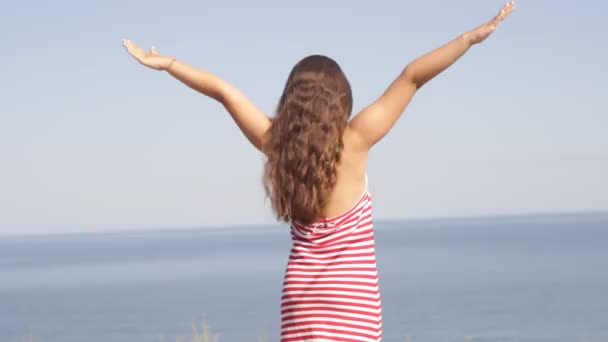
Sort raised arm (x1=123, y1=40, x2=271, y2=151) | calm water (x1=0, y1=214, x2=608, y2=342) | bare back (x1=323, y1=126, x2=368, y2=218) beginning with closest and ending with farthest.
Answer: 1. bare back (x1=323, y1=126, x2=368, y2=218)
2. raised arm (x1=123, y1=40, x2=271, y2=151)
3. calm water (x1=0, y1=214, x2=608, y2=342)

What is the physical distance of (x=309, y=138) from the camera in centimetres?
303

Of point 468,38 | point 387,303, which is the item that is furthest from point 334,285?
point 387,303

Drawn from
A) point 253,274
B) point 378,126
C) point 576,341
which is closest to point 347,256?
point 378,126

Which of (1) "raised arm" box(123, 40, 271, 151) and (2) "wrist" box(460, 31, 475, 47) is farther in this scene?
(1) "raised arm" box(123, 40, 271, 151)

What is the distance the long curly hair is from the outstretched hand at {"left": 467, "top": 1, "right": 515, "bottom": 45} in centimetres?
42

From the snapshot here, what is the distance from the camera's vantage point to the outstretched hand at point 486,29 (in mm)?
3000

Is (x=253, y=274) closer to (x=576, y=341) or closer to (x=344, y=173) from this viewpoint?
(x=576, y=341)

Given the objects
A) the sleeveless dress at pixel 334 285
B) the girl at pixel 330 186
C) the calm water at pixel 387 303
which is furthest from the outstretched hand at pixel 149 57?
the calm water at pixel 387 303

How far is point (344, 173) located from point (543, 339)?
34806 mm

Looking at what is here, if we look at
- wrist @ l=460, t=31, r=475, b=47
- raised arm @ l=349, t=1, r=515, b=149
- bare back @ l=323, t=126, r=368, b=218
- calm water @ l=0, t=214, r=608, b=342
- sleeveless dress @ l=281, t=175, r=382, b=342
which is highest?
calm water @ l=0, t=214, r=608, b=342

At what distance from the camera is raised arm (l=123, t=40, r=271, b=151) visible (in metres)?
3.18

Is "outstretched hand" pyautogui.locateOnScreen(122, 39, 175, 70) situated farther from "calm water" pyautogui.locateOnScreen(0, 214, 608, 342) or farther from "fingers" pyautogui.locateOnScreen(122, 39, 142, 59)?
"calm water" pyautogui.locateOnScreen(0, 214, 608, 342)

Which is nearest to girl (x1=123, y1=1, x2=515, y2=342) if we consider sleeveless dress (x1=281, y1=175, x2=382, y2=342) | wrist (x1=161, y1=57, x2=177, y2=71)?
sleeveless dress (x1=281, y1=175, x2=382, y2=342)

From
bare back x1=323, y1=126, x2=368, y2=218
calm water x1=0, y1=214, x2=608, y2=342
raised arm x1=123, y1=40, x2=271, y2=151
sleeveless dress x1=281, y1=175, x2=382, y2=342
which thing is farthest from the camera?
calm water x1=0, y1=214, x2=608, y2=342
